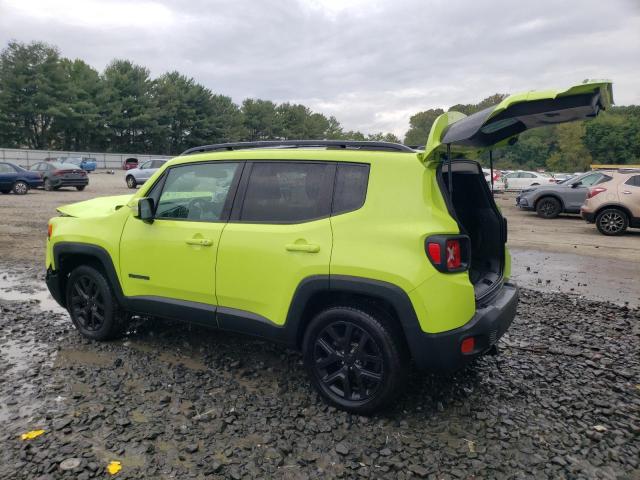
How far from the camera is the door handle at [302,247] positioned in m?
3.27

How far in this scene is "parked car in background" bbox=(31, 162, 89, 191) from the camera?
854 inches

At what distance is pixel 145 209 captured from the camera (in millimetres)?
4012

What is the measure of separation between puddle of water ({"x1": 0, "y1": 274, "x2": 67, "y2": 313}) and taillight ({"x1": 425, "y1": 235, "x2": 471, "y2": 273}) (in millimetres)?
4400

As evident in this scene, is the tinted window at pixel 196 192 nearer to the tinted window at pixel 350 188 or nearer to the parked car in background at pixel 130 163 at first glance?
the tinted window at pixel 350 188

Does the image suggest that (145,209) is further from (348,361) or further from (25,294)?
(25,294)

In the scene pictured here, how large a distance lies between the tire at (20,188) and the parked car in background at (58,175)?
102 cm

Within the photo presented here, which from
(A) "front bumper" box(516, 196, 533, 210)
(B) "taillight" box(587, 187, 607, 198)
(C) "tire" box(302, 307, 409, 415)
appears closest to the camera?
(C) "tire" box(302, 307, 409, 415)

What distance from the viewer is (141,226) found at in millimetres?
4160

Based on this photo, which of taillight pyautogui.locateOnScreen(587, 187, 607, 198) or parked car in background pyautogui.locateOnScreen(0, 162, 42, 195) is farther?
parked car in background pyautogui.locateOnScreen(0, 162, 42, 195)

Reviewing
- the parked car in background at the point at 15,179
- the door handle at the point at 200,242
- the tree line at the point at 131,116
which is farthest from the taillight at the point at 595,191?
the tree line at the point at 131,116

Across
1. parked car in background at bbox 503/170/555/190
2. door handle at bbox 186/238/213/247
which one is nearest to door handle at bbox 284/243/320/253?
door handle at bbox 186/238/213/247

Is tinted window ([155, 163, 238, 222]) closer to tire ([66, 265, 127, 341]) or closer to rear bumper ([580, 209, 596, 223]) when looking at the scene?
tire ([66, 265, 127, 341])

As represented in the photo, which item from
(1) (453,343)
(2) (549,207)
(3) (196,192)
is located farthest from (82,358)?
(2) (549,207)

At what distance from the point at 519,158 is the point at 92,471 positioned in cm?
11342
